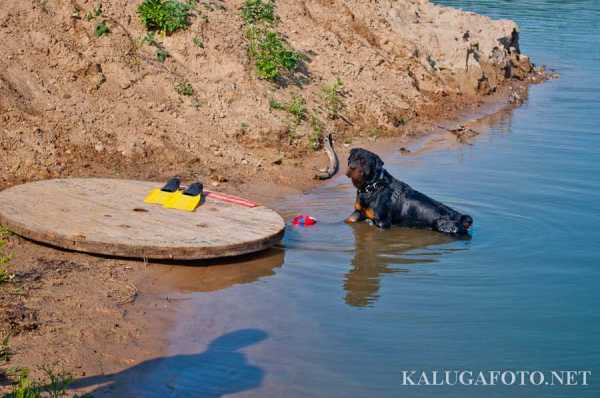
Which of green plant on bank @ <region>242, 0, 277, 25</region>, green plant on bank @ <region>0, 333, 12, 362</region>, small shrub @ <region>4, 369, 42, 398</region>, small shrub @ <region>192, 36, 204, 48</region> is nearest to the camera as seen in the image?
small shrub @ <region>4, 369, 42, 398</region>

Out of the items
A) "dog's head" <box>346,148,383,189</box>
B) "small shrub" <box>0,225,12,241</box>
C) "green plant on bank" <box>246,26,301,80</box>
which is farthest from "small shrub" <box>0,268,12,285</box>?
"green plant on bank" <box>246,26,301,80</box>

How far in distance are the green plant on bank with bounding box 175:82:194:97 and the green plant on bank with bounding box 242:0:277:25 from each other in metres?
2.41

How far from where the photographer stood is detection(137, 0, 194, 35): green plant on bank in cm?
1284

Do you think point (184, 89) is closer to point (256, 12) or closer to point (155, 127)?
point (155, 127)

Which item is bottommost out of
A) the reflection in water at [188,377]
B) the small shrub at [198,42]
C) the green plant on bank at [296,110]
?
the reflection in water at [188,377]

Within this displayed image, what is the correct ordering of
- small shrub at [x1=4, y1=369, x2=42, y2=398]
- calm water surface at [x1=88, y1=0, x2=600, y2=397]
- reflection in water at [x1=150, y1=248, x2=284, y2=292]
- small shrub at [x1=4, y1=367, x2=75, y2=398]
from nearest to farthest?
small shrub at [x1=4, y1=369, x2=42, y2=398]
small shrub at [x1=4, y1=367, x2=75, y2=398]
calm water surface at [x1=88, y1=0, x2=600, y2=397]
reflection in water at [x1=150, y1=248, x2=284, y2=292]

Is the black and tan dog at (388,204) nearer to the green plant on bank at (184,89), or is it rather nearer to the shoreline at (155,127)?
the shoreline at (155,127)

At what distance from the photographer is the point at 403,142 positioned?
1402 cm

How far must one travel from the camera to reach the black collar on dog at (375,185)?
9789 millimetres

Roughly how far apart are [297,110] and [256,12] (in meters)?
2.50

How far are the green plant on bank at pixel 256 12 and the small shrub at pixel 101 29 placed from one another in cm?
279

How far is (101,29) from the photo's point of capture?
12.2m

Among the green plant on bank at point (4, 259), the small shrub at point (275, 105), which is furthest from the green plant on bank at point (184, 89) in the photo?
the green plant on bank at point (4, 259)

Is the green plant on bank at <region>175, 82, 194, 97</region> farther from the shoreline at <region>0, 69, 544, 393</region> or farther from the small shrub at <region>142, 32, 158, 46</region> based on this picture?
the shoreline at <region>0, 69, 544, 393</region>
